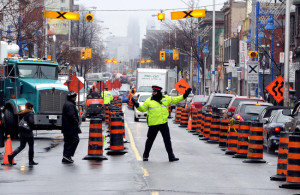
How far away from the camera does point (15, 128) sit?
90.7ft

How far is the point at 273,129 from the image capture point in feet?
69.9

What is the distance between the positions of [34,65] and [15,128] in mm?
2722

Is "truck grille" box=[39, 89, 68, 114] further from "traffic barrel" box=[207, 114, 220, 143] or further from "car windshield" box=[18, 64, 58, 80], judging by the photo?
"traffic barrel" box=[207, 114, 220, 143]

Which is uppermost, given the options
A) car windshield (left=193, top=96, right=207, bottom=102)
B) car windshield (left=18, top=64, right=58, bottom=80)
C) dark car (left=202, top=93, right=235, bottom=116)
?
car windshield (left=18, top=64, right=58, bottom=80)

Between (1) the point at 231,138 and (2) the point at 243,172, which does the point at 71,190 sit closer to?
(2) the point at 243,172

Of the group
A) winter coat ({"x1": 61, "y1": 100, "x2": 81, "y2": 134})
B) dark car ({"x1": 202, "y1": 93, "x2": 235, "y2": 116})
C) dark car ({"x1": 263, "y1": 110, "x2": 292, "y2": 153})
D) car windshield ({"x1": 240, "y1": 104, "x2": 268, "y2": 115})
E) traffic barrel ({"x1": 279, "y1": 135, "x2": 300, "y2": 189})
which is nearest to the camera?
traffic barrel ({"x1": 279, "y1": 135, "x2": 300, "y2": 189})

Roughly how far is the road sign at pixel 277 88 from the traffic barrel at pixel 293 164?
21999 mm

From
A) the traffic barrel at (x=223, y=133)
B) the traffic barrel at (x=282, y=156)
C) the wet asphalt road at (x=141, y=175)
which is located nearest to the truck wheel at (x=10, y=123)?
the wet asphalt road at (x=141, y=175)

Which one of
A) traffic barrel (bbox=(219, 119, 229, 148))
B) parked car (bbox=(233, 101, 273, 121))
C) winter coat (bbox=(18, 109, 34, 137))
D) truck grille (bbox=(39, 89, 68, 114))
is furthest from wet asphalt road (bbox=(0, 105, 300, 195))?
truck grille (bbox=(39, 89, 68, 114))

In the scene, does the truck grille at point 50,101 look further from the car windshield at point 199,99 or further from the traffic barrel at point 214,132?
the car windshield at point 199,99

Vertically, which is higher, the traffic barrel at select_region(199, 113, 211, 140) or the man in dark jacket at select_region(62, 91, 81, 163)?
the man in dark jacket at select_region(62, 91, 81, 163)

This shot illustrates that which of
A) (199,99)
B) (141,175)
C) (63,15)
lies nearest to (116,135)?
(141,175)

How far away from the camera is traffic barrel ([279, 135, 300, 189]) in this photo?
1323 centimetres

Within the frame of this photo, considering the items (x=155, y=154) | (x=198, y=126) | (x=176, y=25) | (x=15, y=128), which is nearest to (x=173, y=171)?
(x=155, y=154)
